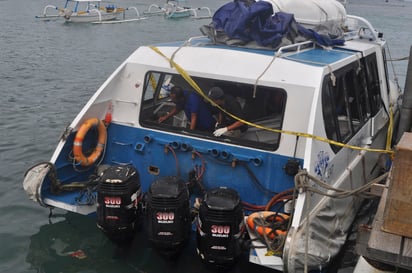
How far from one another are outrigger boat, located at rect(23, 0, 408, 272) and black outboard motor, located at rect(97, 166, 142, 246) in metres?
0.01

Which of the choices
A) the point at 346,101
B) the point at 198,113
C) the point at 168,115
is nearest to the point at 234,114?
the point at 198,113

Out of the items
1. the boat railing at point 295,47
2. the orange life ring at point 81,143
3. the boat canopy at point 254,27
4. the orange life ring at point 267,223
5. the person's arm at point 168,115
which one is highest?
the boat canopy at point 254,27

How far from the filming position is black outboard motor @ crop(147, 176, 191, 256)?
14.6 feet

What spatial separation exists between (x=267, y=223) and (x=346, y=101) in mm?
2330

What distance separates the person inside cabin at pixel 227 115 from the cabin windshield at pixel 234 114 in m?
0.01

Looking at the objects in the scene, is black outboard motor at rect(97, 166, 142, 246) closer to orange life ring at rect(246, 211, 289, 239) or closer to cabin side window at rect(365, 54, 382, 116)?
orange life ring at rect(246, 211, 289, 239)

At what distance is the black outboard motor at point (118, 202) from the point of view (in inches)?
183

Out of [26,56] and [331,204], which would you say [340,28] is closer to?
[331,204]

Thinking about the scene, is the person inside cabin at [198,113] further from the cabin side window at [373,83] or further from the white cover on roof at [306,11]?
the cabin side window at [373,83]

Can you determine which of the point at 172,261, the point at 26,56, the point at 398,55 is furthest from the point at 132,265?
the point at 398,55

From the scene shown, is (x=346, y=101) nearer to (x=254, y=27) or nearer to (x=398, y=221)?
(x=254, y=27)

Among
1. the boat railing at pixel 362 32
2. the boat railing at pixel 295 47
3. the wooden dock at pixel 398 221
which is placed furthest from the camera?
the boat railing at pixel 362 32

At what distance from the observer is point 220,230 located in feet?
14.1

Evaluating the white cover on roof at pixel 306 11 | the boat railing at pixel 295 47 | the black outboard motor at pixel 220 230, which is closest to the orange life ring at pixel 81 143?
the black outboard motor at pixel 220 230
